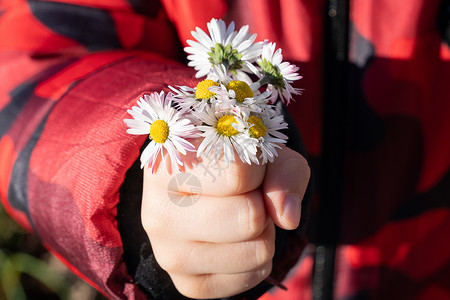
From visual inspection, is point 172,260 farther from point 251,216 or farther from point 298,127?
point 298,127

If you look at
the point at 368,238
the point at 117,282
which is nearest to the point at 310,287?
the point at 368,238

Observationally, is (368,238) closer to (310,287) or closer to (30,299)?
(310,287)

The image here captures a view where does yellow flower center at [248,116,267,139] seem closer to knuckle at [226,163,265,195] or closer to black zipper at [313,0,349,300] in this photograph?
knuckle at [226,163,265,195]

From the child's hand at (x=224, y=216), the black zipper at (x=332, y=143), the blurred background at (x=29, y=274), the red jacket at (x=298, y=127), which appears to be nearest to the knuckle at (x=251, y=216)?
the child's hand at (x=224, y=216)

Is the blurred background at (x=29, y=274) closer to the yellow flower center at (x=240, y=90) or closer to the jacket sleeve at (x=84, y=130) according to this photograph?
the jacket sleeve at (x=84, y=130)

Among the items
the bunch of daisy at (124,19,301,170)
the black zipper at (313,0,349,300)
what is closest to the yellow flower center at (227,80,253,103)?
the bunch of daisy at (124,19,301,170)

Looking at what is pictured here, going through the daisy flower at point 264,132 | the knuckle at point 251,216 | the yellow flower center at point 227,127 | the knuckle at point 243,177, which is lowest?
the knuckle at point 251,216
